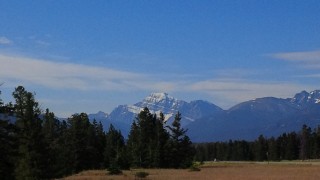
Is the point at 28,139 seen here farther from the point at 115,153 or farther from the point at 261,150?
the point at 261,150

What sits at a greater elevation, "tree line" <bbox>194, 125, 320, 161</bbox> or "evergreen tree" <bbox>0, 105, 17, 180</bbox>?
A: "tree line" <bbox>194, 125, 320, 161</bbox>

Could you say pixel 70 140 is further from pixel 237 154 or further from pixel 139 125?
pixel 237 154

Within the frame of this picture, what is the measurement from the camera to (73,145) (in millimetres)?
84750

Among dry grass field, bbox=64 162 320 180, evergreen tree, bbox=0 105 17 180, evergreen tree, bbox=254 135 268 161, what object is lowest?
dry grass field, bbox=64 162 320 180

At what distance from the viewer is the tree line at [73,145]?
4856 cm

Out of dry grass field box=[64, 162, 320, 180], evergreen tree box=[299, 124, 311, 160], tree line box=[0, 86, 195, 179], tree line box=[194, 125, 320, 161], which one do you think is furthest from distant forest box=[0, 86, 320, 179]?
evergreen tree box=[299, 124, 311, 160]

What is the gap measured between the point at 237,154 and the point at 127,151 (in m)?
88.3

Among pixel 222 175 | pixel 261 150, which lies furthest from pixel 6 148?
pixel 261 150

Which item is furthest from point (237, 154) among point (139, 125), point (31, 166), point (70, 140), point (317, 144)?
point (31, 166)

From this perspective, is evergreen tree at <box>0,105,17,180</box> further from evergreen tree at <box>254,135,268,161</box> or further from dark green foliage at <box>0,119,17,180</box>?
evergreen tree at <box>254,135,268,161</box>

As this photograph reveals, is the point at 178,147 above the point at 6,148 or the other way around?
above

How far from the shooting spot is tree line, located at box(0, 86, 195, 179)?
48562mm

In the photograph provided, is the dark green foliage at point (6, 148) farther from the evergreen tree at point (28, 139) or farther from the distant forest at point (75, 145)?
the evergreen tree at point (28, 139)

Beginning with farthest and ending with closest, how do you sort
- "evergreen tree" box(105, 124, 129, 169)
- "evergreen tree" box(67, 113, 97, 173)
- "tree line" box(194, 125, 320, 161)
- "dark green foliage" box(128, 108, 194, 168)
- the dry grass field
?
"tree line" box(194, 125, 320, 161), "dark green foliage" box(128, 108, 194, 168), "evergreen tree" box(67, 113, 97, 173), "evergreen tree" box(105, 124, 129, 169), the dry grass field
